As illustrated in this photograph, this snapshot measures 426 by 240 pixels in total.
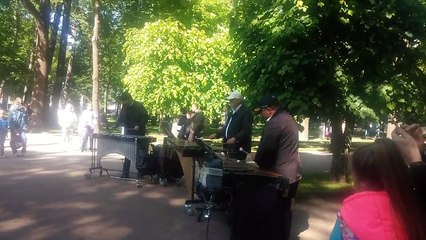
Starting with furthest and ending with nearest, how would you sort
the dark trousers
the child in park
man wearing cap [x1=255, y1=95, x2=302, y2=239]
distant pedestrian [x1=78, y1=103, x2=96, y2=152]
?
distant pedestrian [x1=78, y1=103, x2=96, y2=152] → the dark trousers → the child in park → man wearing cap [x1=255, y1=95, x2=302, y2=239]

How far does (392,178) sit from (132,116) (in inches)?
392

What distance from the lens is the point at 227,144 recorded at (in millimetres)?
7980

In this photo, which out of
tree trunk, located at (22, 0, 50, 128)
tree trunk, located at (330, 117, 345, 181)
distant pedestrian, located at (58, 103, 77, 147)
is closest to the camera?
tree trunk, located at (330, 117, 345, 181)

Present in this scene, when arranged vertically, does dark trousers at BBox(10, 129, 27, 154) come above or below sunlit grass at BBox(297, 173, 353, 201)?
above

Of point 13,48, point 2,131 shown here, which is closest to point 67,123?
point 2,131

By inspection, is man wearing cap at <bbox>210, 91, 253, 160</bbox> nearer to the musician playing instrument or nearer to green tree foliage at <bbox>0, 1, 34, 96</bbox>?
the musician playing instrument

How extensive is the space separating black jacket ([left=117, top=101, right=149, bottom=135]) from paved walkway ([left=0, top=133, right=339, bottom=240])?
4.76 feet

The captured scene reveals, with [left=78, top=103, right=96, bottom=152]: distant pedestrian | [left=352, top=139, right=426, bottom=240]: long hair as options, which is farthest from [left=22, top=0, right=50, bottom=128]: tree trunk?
[left=352, top=139, right=426, bottom=240]: long hair

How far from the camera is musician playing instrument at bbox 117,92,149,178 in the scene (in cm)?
1152

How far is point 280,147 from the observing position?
18.9ft

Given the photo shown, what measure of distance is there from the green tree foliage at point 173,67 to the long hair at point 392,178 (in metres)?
17.1

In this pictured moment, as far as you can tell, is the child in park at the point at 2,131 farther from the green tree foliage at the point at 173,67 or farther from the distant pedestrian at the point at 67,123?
the green tree foliage at the point at 173,67

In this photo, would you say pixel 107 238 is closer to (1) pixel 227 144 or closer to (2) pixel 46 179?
(1) pixel 227 144

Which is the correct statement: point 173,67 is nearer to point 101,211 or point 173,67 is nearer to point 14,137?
point 14,137
